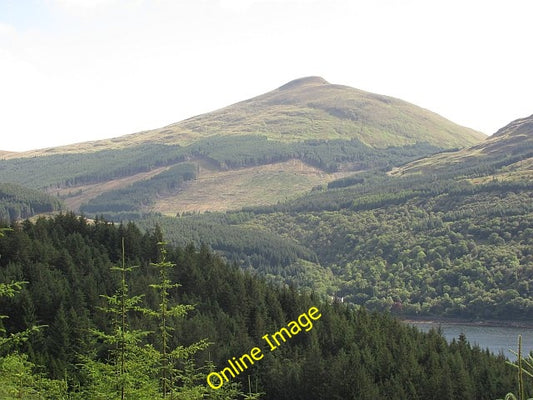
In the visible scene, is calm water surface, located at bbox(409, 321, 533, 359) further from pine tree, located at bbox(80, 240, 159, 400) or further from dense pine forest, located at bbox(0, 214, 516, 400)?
pine tree, located at bbox(80, 240, 159, 400)

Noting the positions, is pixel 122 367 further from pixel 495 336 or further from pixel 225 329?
pixel 495 336

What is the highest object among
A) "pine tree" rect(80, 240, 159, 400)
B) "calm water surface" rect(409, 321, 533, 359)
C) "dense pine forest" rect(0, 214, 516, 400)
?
"pine tree" rect(80, 240, 159, 400)

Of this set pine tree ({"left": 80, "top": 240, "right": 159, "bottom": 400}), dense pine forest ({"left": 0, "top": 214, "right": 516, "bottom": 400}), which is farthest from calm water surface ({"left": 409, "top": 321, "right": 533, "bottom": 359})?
pine tree ({"left": 80, "top": 240, "right": 159, "bottom": 400})

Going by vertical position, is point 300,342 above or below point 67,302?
below

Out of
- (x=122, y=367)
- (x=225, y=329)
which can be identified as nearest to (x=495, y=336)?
(x=225, y=329)

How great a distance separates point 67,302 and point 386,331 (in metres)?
49.1

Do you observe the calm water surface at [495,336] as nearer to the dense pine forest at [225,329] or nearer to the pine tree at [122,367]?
the dense pine forest at [225,329]

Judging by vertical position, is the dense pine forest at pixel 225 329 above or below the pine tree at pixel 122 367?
below

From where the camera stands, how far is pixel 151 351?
97.2ft

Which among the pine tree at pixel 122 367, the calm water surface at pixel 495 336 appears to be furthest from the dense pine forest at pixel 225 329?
the calm water surface at pixel 495 336

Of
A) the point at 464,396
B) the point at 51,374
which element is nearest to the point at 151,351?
the point at 51,374

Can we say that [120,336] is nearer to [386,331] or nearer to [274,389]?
[274,389]

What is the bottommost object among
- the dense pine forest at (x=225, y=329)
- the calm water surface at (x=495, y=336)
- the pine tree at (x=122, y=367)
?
the calm water surface at (x=495, y=336)

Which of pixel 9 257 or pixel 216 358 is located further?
pixel 9 257
